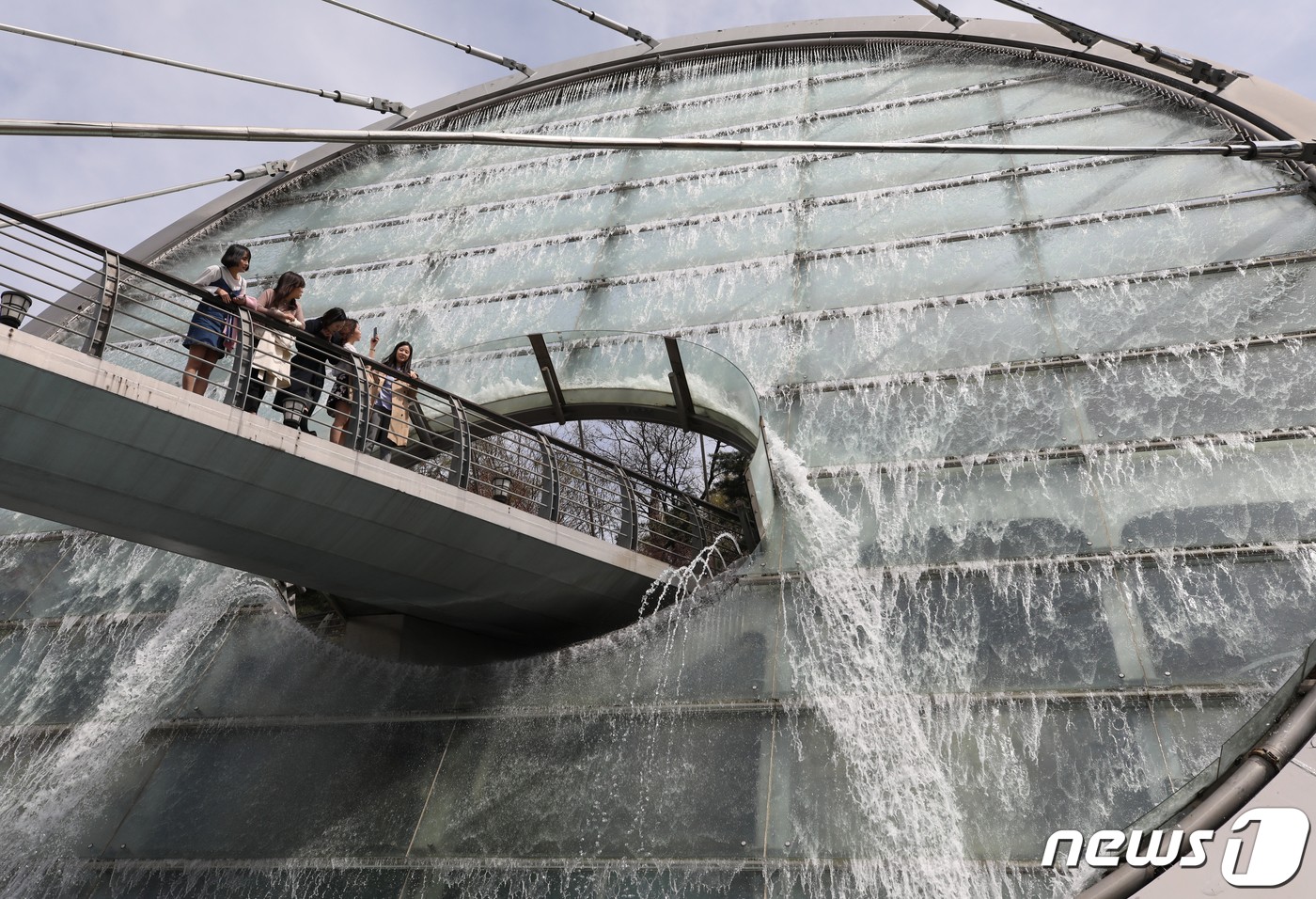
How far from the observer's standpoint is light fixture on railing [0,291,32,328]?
5.57 m

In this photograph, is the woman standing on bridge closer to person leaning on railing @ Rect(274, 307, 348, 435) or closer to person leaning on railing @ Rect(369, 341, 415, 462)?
person leaning on railing @ Rect(274, 307, 348, 435)

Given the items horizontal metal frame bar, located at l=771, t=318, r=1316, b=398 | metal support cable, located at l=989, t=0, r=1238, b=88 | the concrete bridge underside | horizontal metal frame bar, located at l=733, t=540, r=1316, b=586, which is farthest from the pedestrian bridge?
metal support cable, located at l=989, t=0, r=1238, b=88

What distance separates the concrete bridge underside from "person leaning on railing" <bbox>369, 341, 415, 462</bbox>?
59 cm

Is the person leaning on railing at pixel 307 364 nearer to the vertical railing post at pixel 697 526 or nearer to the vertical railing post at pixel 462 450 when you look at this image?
the vertical railing post at pixel 462 450

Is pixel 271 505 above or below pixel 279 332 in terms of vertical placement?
below

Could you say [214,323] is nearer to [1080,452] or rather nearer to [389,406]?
[389,406]

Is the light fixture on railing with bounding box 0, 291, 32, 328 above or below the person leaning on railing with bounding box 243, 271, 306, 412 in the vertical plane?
below

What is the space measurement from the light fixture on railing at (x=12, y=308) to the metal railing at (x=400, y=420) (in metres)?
0.13

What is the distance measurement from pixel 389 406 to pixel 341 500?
3.97ft

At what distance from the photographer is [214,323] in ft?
23.5

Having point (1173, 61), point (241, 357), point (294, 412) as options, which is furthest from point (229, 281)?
point (1173, 61)

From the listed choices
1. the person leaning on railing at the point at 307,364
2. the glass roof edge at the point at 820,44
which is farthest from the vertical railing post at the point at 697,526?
the glass roof edge at the point at 820,44

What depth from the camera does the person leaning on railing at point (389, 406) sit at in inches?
295

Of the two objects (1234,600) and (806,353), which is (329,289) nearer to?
(806,353)
